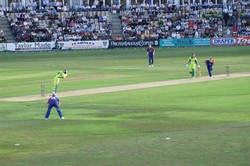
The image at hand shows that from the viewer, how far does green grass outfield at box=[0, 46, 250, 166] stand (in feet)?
79.7

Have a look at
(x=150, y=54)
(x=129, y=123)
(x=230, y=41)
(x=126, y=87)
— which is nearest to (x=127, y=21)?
(x=230, y=41)

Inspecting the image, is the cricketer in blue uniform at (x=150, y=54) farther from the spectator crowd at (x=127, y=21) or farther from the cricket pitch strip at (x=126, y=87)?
the spectator crowd at (x=127, y=21)

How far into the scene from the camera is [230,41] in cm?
9819

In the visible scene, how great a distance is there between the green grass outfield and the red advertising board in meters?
34.8

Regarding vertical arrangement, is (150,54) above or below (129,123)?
above

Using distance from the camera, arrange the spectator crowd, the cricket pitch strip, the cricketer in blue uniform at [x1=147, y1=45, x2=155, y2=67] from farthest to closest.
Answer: the spectator crowd → the cricketer in blue uniform at [x1=147, y1=45, x2=155, y2=67] → the cricket pitch strip

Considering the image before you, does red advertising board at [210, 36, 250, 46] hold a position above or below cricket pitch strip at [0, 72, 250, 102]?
below

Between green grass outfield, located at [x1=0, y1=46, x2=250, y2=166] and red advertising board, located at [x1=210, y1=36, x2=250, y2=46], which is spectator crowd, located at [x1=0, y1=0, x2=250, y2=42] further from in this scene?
green grass outfield, located at [x1=0, y1=46, x2=250, y2=166]

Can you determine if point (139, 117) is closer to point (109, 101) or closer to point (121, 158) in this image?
point (109, 101)

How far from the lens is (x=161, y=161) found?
23250mm

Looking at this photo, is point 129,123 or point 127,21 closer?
point 129,123

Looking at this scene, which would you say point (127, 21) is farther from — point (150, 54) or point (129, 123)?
point (129, 123)

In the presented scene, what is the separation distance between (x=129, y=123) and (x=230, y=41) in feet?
219

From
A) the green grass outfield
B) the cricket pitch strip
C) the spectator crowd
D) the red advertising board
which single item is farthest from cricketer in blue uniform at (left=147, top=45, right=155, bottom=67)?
the red advertising board
